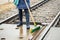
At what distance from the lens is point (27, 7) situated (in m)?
6.84

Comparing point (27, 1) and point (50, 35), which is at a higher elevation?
point (27, 1)

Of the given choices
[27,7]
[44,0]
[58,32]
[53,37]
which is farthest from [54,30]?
[44,0]

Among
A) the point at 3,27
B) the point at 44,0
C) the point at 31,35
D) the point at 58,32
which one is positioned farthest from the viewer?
the point at 44,0

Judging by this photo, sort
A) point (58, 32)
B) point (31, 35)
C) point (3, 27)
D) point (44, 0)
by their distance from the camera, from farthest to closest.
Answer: point (44, 0) → point (3, 27) → point (58, 32) → point (31, 35)

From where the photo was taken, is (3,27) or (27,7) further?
(3,27)

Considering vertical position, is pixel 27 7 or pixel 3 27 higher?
pixel 27 7

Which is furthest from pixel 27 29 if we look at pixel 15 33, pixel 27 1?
pixel 27 1

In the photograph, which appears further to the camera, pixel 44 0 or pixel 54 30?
pixel 44 0

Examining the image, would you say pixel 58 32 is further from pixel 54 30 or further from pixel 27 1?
pixel 27 1

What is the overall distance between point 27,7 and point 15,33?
0.93m

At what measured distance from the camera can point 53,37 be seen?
662 centimetres

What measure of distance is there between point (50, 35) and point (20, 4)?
4.52 feet

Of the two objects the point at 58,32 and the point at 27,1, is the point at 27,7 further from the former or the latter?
the point at 58,32

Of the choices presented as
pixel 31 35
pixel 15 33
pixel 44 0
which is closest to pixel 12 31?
pixel 15 33
